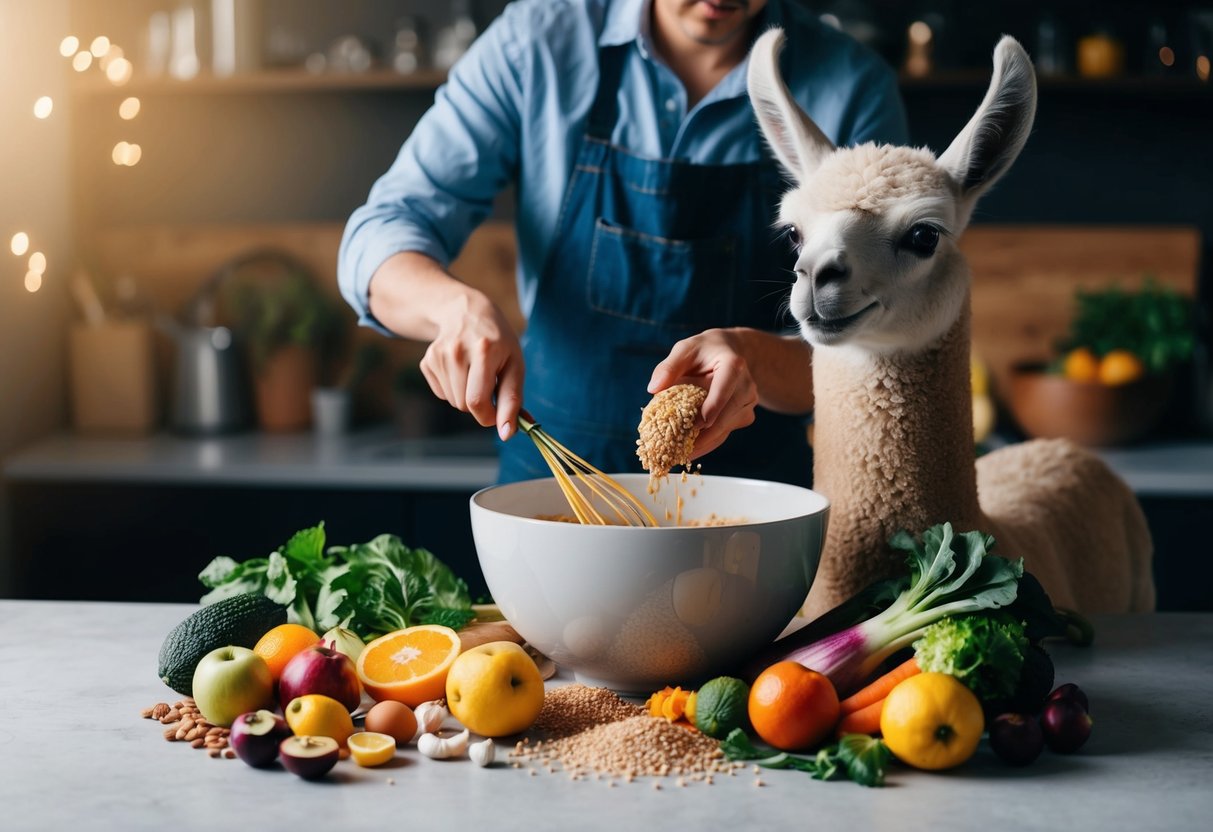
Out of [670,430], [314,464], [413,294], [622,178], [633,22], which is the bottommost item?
[314,464]

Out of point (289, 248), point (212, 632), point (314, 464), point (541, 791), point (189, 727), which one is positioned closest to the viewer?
point (541, 791)

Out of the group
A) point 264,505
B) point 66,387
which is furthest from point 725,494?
Answer: point 66,387

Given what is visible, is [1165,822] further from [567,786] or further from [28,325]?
[28,325]

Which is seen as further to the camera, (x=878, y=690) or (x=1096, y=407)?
(x=1096, y=407)

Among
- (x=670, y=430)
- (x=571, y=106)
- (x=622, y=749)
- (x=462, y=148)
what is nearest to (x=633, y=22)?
(x=571, y=106)

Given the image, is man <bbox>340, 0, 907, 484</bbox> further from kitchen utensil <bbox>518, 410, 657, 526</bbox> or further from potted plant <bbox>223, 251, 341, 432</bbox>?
potted plant <bbox>223, 251, 341, 432</bbox>

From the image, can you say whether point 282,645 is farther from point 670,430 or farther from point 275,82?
point 275,82

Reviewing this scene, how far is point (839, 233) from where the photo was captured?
1.17m

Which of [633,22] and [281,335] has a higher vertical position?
[633,22]

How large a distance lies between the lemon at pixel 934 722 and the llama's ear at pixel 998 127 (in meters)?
0.55

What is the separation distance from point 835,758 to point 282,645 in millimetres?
510

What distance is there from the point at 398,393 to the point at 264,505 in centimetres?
55

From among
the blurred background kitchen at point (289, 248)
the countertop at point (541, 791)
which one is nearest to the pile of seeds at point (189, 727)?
the countertop at point (541, 791)

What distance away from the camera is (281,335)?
3.25 meters
